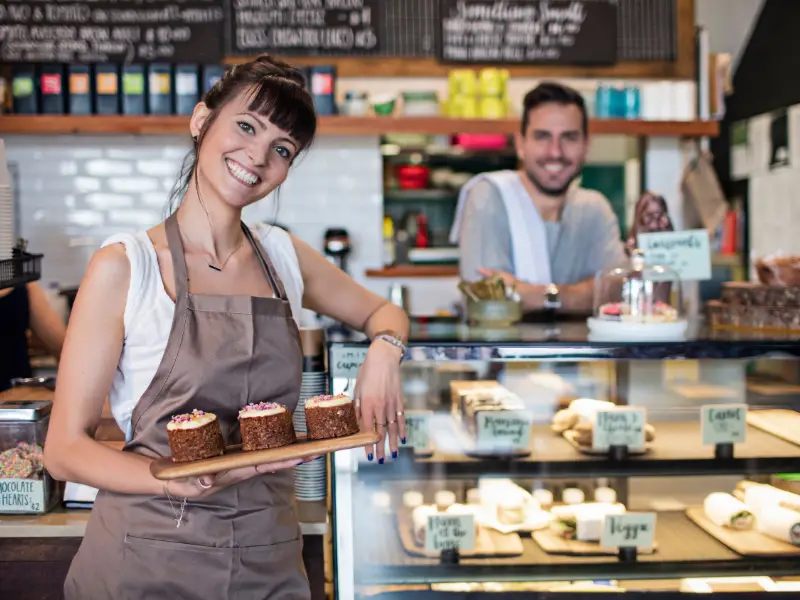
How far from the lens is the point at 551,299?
2.62 metres

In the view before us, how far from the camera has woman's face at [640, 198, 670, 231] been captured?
3045 mm

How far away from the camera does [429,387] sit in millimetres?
Answer: 2164

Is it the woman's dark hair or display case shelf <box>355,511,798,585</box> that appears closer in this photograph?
the woman's dark hair

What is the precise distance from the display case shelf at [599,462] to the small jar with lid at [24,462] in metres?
0.81

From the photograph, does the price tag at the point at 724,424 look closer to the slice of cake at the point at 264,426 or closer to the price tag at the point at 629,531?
the price tag at the point at 629,531

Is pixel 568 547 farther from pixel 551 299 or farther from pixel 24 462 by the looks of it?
pixel 24 462

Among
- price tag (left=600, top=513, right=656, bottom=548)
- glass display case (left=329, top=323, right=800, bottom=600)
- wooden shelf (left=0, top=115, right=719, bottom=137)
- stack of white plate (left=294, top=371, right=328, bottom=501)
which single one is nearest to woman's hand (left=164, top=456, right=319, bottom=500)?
stack of white plate (left=294, top=371, right=328, bottom=501)

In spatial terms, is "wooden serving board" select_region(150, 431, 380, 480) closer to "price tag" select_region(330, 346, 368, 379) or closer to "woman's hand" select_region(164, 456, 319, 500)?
"woman's hand" select_region(164, 456, 319, 500)

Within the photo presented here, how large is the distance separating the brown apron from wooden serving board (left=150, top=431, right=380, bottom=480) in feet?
0.33

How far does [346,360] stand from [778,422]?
46.6 inches

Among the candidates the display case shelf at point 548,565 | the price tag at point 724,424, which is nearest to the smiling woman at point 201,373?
the display case shelf at point 548,565

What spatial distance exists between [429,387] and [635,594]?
0.74 meters

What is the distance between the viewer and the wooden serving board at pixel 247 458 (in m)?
1.33

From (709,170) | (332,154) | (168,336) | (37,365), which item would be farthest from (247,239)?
(709,170)
